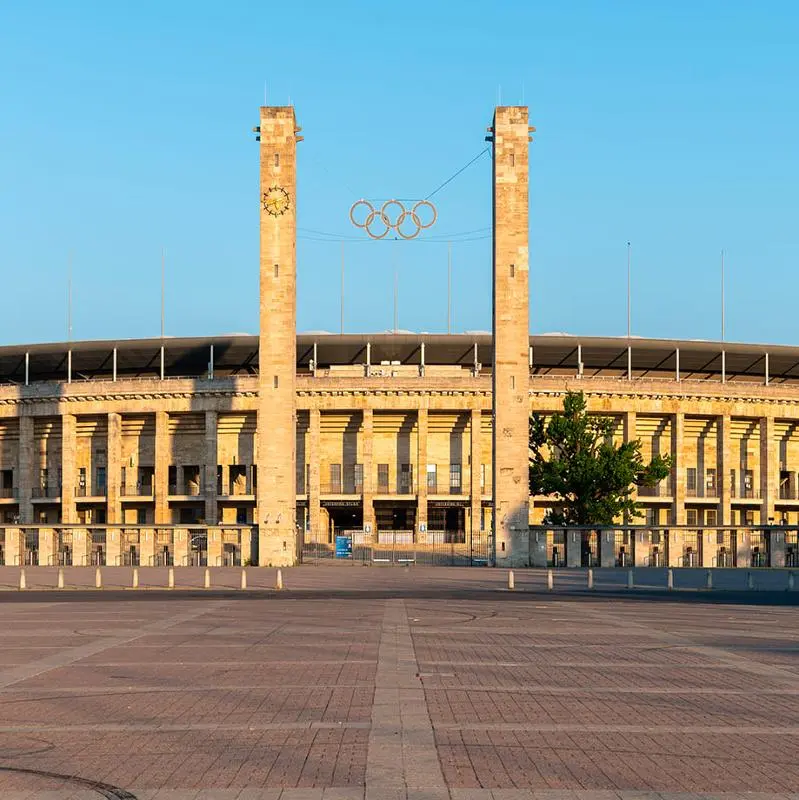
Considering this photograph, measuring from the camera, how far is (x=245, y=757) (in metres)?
12.7

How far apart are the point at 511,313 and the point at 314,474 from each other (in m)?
28.9

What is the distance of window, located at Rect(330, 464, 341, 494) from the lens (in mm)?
95069

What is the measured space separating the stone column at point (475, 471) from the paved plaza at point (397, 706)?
57552mm

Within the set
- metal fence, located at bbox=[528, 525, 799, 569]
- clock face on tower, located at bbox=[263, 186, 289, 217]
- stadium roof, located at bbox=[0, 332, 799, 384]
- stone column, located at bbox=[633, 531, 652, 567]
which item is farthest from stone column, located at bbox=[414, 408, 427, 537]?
clock face on tower, located at bbox=[263, 186, 289, 217]

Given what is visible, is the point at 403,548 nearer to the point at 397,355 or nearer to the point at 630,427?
the point at 397,355

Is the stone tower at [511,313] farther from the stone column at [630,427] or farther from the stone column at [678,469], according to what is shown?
the stone column at [678,469]

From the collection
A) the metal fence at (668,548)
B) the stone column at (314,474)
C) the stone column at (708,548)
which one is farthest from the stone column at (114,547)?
the stone column at (708,548)

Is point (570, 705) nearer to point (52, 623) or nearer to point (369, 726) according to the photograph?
point (369, 726)

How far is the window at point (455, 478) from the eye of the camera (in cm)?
9494

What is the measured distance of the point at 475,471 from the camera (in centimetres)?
Answer: 9262

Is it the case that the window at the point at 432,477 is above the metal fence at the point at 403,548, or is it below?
above

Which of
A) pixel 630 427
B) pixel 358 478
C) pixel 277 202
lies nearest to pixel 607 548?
pixel 277 202

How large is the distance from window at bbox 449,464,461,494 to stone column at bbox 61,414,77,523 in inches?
1139

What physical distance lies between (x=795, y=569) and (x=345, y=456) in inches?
1508
